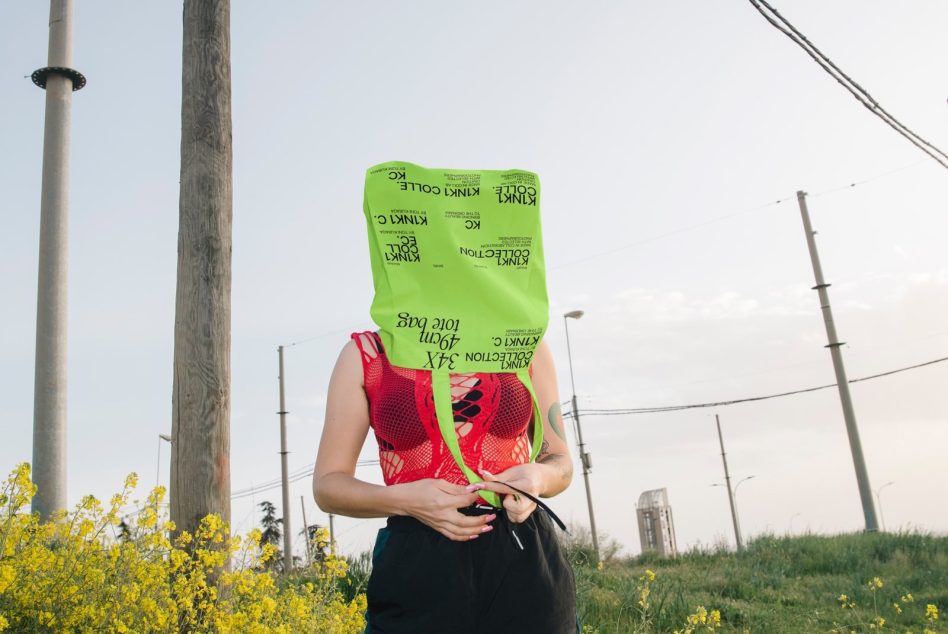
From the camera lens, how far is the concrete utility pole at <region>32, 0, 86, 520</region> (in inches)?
368

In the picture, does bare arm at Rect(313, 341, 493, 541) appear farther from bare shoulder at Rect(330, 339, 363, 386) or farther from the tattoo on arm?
the tattoo on arm

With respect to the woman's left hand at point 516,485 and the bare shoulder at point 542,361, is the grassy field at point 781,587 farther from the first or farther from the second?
the woman's left hand at point 516,485

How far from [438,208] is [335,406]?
57 centimetres

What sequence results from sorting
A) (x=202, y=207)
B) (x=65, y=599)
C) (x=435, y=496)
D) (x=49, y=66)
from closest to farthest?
1. (x=435, y=496)
2. (x=65, y=599)
3. (x=202, y=207)
4. (x=49, y=66)

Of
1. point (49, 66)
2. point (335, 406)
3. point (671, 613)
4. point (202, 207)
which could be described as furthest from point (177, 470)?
point (49, 66)

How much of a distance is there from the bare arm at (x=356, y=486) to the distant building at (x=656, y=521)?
28574mm

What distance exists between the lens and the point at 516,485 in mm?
1897

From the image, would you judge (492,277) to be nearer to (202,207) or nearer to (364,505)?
(364,505)

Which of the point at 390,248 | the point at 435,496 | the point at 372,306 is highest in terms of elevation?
the point at 390,248

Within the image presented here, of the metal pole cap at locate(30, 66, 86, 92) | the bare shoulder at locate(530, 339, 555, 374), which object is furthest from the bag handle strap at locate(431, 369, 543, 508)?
the metal pole cap at locate(30, 66, 86, 92)

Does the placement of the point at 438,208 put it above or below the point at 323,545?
above

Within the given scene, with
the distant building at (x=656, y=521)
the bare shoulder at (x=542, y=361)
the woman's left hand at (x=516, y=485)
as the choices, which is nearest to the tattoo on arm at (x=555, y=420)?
the bare shoulder at (x=542, y=361)

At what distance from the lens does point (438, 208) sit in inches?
82.0

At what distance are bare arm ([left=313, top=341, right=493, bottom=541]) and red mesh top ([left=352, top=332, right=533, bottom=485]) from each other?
0.04 meters
